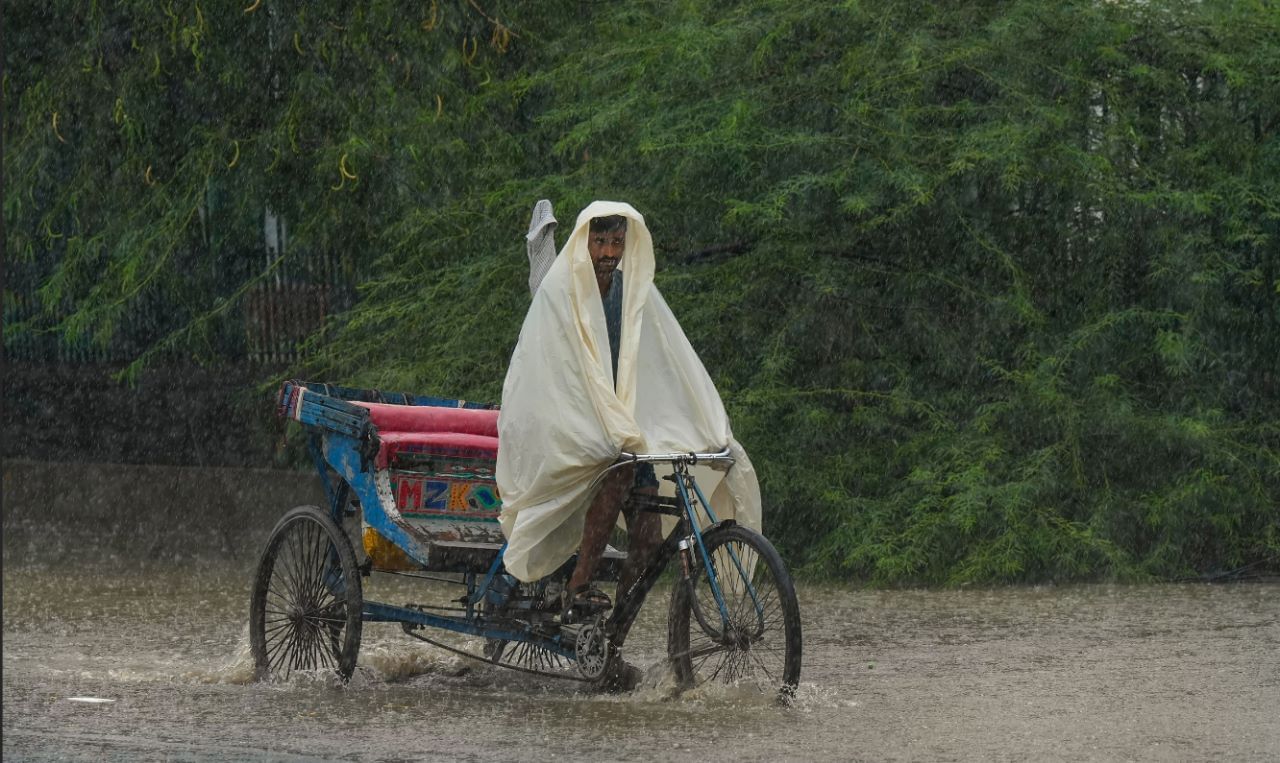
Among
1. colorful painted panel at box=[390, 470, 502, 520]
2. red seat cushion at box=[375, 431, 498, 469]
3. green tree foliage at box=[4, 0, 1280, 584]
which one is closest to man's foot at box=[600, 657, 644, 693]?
colorful painted panel at box=[390, 470, 502, 520]

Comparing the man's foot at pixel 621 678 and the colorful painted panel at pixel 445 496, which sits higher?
the colorful painted panel at pixel 445 496

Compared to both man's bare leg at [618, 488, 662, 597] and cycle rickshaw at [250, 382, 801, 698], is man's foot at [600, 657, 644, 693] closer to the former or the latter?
cycle rickshaw at [250, 382, 801, 698]

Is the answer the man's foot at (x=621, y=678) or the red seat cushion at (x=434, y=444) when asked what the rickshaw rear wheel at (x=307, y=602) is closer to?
Answer: the red seat cushion at (x=434, y=444)

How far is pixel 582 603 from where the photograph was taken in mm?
6609

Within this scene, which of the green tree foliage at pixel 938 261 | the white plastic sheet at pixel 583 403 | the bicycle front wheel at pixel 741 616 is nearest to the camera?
the bicycle front wheel at pixel 741 616

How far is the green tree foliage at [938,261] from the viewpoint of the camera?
1019cm

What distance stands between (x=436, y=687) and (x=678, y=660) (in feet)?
3.65

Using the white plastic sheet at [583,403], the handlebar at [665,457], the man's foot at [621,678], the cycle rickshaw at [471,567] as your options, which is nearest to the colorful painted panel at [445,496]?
the cycle rickshaw at [471,567]

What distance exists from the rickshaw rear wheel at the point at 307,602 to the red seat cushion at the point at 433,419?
46 centimetres

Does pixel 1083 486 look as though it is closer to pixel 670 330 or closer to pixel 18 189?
pixel 670 330

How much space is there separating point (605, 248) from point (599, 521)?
0.98 meters

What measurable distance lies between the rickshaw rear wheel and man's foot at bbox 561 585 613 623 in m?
0.85

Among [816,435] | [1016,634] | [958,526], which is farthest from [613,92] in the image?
[1016,634]

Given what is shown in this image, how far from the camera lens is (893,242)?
11.2 meters
